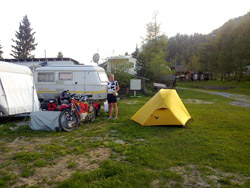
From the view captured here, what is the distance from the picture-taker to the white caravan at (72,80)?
36.3 ft

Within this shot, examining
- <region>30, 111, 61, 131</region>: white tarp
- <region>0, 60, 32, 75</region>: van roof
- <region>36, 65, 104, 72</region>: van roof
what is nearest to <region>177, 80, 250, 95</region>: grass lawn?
<region>36, 65, 104, 72</region>: van roof

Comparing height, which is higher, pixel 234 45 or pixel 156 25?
pixel 156 25

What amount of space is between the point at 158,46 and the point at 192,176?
83.4 ft

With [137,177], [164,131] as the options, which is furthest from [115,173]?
[164,131]

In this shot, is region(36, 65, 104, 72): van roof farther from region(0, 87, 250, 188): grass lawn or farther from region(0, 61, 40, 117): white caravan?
region(0, 87, 250, 188): grass lawn

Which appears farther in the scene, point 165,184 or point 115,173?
point 115,173

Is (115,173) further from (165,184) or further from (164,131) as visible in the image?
(164,131)

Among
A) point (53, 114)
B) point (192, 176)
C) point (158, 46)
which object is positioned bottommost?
point (192, 176)

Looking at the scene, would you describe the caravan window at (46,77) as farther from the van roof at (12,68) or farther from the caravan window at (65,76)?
the van roof at (12,68)

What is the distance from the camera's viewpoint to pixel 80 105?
6152 mm

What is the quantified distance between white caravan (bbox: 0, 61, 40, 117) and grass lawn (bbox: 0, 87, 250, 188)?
80 cm

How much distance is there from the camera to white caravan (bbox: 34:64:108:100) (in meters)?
11.1

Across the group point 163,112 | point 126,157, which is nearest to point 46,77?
point 163,112

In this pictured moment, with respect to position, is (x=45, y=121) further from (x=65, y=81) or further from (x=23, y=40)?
(x=23, y=40)
